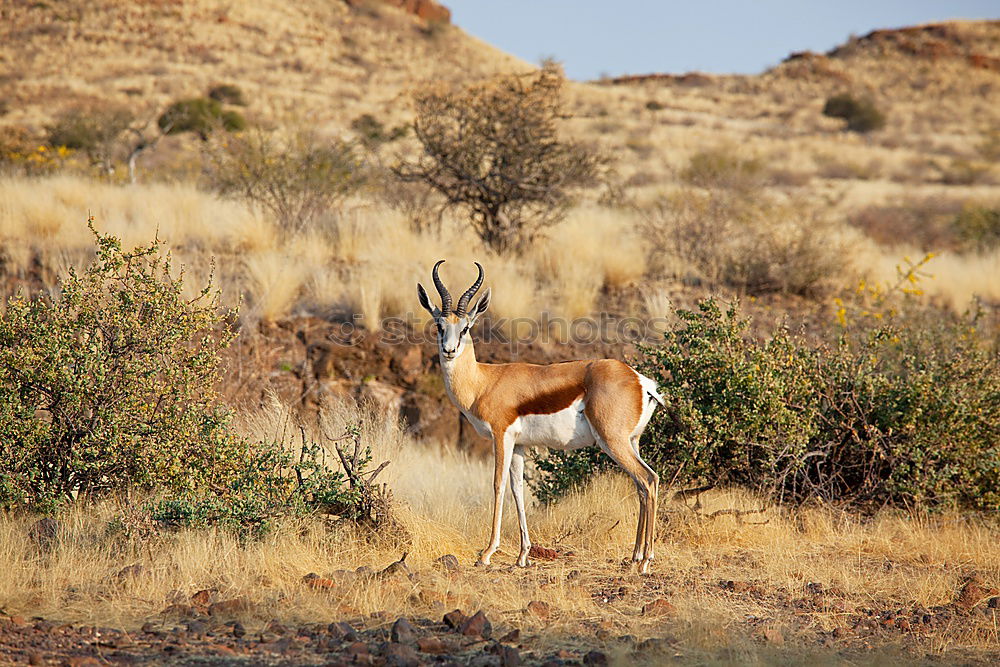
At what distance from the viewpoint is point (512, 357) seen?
41.0 feet

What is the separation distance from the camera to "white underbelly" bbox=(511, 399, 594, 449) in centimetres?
676

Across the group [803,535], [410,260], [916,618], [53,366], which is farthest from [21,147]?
[916,618]

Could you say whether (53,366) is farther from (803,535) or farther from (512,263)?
(512,263)

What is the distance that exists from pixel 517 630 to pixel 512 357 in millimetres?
7372

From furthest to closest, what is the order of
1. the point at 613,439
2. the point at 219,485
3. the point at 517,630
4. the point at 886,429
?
1. the point at 886,429
2. the point at 219,485
3. the point at 613,439
4. the point at 517,630

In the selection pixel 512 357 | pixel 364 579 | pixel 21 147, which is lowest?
pixel 364 579

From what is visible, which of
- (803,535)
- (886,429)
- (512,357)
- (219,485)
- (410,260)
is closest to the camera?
(219,485)

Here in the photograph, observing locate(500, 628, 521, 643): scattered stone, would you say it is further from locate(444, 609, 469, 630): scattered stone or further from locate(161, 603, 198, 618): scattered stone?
locate(161, 603, 198, 618): scattered stone

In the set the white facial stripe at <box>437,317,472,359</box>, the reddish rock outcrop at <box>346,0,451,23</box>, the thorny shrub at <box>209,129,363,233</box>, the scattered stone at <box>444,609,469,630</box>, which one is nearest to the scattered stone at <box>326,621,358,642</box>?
the scattered stone at <box>444,609,469,630</box>

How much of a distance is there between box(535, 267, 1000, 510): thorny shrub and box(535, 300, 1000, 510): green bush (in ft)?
0.04

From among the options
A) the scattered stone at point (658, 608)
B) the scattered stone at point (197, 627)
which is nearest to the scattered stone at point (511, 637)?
the scattered stone at point (658, 608)

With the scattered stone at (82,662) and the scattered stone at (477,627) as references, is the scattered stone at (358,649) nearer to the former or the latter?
the scattered stone at (477,627)

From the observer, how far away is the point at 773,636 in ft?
17.5

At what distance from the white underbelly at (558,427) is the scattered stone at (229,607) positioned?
7.54 feet
